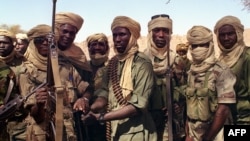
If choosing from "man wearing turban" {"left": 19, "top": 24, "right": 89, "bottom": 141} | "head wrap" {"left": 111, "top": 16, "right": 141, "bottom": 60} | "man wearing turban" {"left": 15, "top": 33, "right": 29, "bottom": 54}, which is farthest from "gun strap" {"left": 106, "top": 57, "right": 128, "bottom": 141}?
"man wearing turban" {"left": 15, "top": 33, "right": 29, "bottom": 54}

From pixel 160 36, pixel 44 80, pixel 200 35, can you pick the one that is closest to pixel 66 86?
pixel 44 80

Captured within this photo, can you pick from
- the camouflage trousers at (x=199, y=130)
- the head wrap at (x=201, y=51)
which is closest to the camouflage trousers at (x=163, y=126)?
the camouflage trousers at (x=199, y=130)

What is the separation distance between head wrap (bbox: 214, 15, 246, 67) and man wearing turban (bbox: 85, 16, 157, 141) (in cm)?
125

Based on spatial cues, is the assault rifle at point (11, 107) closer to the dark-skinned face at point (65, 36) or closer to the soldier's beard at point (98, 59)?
the dark-skinned face at point (65, 36)

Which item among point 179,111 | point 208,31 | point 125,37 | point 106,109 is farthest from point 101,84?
point 208,31

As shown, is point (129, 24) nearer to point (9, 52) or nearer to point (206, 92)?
point (206, 92)

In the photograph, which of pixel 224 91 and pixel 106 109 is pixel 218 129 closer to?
pixel 224 91

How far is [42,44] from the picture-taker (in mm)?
5750

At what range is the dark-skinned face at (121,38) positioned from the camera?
5695mm

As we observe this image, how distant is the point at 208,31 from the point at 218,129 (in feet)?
4.57

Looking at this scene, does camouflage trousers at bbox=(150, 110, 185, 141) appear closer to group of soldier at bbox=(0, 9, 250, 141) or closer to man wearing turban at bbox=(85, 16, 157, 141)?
group of soldier at bbox=(0, 9, 250, 141)

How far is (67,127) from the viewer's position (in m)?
5.55

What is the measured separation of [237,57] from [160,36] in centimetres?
117

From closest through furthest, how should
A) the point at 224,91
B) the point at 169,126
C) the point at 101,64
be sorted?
the point at 224,91 < the point at 169,126 < the point at 101,64
